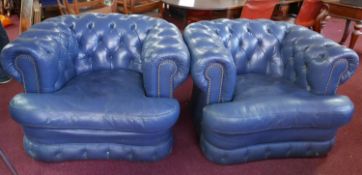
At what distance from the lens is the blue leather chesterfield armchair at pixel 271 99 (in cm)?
153

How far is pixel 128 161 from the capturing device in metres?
1.74

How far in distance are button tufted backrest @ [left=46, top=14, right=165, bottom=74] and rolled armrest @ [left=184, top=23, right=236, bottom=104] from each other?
0.45 metres

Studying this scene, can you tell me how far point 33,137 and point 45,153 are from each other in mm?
119

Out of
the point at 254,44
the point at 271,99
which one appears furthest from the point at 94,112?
the point at 254,44

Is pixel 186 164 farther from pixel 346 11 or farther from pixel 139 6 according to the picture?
pixel 346 11

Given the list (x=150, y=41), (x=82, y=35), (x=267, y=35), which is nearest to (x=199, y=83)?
(x=150, y=41)

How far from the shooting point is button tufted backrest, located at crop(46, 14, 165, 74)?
1.91 meters

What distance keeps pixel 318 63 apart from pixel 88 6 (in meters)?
2.48

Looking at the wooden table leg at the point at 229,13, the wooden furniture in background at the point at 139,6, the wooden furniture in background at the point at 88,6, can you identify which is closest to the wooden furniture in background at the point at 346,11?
the wooden table leg at the point at 229,13

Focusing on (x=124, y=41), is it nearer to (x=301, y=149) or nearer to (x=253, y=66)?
(x=253, y=66)

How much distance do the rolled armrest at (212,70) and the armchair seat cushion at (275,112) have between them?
0.23ft

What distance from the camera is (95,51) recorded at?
1937 mm

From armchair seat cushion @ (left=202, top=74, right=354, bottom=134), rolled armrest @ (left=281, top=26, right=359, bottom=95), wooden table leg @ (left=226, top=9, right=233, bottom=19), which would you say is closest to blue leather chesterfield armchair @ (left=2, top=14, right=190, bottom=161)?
armchair seat cushion @ (left=202, top=74, right=354, bottom=134)

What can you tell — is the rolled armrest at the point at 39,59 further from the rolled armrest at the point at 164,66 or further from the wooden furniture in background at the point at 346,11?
the wooden furniture in background at the point at 346,11
